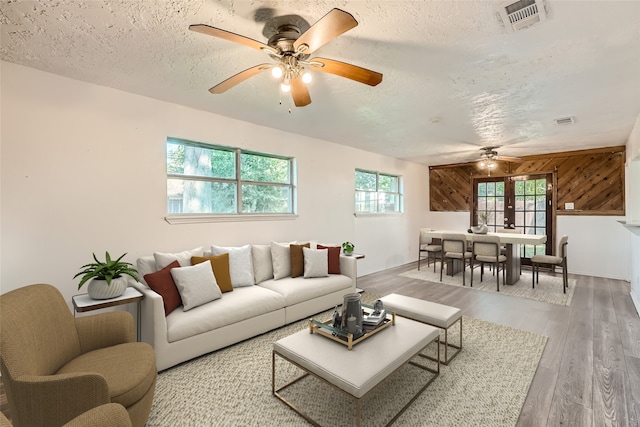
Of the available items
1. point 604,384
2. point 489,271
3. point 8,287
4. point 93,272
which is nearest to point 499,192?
point 489,271

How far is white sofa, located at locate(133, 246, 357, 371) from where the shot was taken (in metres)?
2.41

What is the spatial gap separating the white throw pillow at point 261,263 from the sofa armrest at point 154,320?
1320mm

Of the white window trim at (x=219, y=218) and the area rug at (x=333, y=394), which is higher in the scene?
the white window trim at (x=219, y=218)

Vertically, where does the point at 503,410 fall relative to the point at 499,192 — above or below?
below

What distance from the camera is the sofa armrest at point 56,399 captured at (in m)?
1.35

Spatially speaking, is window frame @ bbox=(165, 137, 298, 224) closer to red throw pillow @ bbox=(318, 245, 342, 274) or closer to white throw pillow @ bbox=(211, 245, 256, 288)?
white throw pillow @ bbox=(211, 245, 256, 288)

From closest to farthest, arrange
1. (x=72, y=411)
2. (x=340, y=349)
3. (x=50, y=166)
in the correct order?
1. (x=72, y=411)
2. (x=340, y=349)
3. (x=50, y=166)

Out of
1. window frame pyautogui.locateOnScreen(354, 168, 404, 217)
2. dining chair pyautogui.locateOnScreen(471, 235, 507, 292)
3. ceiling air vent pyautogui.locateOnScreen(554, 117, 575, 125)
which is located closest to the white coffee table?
dining chair pyautogui.locateOnScreen(471, 235, 507, 292)

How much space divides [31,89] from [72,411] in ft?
8.83

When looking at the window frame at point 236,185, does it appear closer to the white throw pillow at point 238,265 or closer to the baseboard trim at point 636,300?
the white throw pillow at point 238,265

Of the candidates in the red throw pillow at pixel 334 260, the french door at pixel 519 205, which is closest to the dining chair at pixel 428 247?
the french door at pixel 519 205

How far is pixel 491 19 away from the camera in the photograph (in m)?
1.85

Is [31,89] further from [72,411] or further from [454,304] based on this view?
[454,304]

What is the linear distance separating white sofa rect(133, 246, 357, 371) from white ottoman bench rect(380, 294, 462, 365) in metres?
0.95
